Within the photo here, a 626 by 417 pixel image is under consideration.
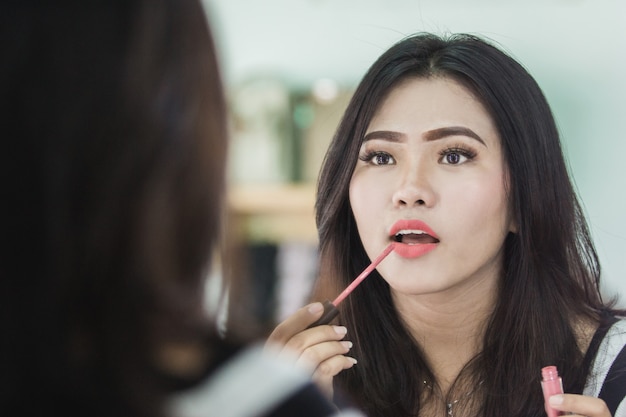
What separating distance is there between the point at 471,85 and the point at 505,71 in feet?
0.17

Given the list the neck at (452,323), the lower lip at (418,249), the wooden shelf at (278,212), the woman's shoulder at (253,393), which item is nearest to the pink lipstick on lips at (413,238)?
the lower lip at (418,249)

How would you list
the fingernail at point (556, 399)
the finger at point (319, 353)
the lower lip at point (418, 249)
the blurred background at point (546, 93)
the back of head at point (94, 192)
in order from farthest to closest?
the blurred background at point (546, 93) < the lower lip at point (418, 249) < the finger at point (319, 353) < the fingernail at point (556, 399) < the back of head at point (94, 192)

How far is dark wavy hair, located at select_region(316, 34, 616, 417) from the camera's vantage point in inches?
42.5

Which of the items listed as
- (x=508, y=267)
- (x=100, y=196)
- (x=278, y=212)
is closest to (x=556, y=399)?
(x=508, y=267)

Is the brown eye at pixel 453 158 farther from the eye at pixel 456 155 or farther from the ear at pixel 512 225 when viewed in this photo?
the ear at pixel 512 225

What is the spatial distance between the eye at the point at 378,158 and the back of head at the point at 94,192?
2.27 ft

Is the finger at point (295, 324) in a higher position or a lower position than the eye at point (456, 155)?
lower

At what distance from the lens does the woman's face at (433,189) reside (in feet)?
3.42

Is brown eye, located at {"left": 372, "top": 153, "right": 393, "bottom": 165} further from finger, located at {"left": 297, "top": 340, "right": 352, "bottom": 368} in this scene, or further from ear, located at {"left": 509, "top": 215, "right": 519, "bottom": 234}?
finger, located at {"left": 297, "top": 340, "right": 352, "bottom": 368}

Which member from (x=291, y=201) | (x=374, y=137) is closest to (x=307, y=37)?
(x=291, y=201)

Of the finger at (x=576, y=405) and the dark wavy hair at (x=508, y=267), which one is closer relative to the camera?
the finger at (x=576, y=405)

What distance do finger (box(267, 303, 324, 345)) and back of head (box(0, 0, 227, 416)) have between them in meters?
0.48

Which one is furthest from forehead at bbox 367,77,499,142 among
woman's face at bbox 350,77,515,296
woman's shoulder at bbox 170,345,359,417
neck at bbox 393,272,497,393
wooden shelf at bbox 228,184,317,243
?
wooden shelf at bbox 228,184,317,243

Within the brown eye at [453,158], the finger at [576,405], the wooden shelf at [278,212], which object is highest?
the wooden shelf at [278,212]
